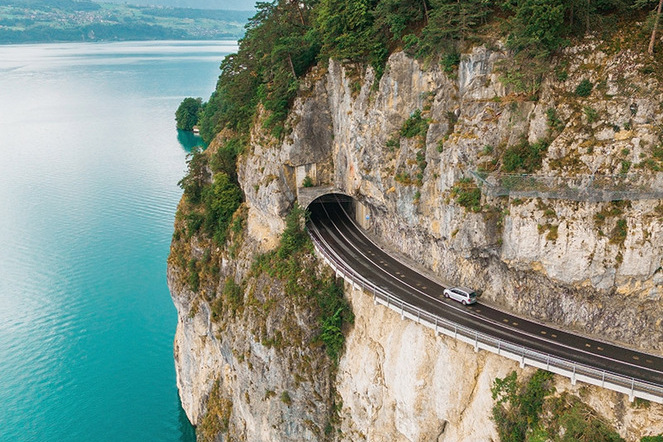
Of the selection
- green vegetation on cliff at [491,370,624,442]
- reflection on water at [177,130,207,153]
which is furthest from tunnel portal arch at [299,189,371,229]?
reflection on water at [177,130,207,153]

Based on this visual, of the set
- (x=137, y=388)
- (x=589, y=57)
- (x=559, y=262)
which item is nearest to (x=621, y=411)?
(x=559, y=262)

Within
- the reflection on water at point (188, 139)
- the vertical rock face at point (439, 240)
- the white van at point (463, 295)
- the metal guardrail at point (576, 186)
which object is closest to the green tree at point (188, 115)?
the reflection on water at point (188, 139)

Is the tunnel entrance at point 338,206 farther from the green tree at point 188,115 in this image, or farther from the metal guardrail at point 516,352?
the green tree at point 188,115

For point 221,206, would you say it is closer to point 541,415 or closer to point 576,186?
point 576,186

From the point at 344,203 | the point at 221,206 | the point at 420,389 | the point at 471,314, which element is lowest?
the point at 420,389

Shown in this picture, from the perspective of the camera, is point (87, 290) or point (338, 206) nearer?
point (338, 206)

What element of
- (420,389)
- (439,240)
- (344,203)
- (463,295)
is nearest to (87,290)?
(344,203)

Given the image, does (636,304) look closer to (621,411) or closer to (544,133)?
(621,411)
